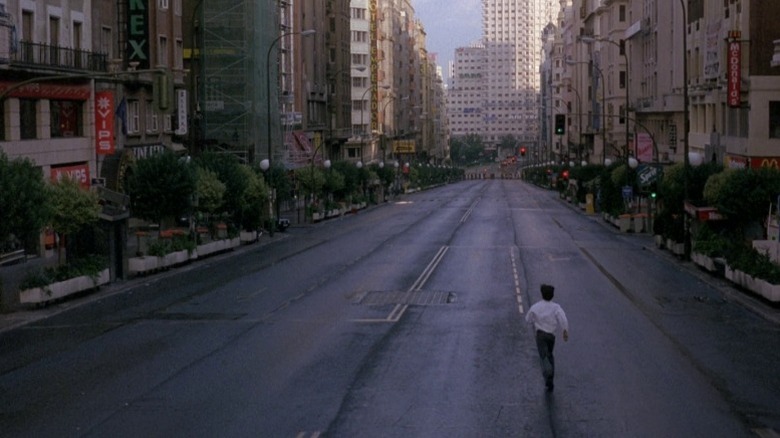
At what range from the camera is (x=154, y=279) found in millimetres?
39062

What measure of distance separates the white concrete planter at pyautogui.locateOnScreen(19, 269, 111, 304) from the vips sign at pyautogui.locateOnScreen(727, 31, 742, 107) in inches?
1279

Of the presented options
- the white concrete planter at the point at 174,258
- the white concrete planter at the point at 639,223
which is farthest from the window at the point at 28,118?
the white concrete planter at the point at 639,223

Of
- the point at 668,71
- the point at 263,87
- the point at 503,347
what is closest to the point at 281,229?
the point at 263,87

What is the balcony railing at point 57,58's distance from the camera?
44.9 metres

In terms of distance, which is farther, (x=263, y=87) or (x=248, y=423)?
(x=263, y=87)

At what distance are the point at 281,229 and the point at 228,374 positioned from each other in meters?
45.6

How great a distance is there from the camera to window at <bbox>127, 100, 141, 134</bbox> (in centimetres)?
5884

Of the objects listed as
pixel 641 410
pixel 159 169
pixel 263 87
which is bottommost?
pixel 641 410

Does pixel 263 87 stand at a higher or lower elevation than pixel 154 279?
higher

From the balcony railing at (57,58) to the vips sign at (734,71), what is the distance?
95.0ft

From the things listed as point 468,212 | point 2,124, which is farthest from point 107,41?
point 468,212

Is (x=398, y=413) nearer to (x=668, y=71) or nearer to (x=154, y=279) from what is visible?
(x=154, y=279)

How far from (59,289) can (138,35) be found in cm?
2809

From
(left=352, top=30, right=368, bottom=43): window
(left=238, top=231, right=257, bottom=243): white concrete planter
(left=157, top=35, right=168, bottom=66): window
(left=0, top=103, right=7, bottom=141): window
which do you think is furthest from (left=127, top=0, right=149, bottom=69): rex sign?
(left=352, top=30, right=368, bottom=43): window
